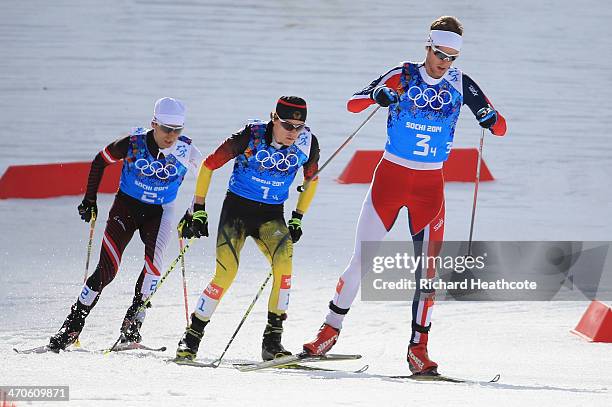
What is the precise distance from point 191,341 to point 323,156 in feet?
26.1

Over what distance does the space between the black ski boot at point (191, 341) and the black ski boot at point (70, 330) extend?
723 mm

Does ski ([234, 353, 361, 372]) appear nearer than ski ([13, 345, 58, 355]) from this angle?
Yes

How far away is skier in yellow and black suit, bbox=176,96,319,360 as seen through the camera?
6445 mm

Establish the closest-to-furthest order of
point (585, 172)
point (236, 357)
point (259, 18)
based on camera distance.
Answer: point (236, 357) → point (585, 172) → point (259, 18)

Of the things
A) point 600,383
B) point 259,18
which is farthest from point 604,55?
point 600,383

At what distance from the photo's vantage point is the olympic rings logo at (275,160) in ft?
21.2

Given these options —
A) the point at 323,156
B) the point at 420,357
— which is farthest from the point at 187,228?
the point at 323,156

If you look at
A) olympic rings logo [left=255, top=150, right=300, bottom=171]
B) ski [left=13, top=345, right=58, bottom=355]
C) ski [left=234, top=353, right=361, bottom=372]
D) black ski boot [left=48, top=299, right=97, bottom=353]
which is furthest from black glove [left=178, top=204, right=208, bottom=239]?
ski [left=13, top=345, right=58, bottom=355]

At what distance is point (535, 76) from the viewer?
57.6ft

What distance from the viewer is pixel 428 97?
20.8 ft

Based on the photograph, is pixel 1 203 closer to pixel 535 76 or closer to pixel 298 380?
pixel 298 380

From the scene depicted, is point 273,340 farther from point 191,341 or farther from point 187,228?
point 187,228

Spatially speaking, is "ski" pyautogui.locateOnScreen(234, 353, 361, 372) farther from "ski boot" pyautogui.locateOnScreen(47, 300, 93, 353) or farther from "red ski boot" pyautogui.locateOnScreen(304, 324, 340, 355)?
"ski boot" pyautogui.locateOnScreen(47, 300, 93, 353)

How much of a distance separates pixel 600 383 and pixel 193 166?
8.97 ft
